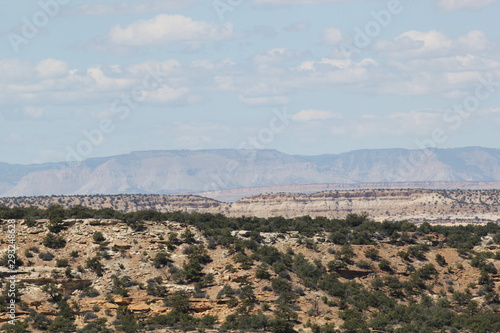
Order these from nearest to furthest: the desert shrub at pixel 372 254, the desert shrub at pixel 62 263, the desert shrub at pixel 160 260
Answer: the desert shrub at pixel 62 263 → the desert shrub at pixel 160 260 → the desert shrub at pixel 372 254

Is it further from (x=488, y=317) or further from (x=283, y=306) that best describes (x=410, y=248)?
(x=283, y=306)

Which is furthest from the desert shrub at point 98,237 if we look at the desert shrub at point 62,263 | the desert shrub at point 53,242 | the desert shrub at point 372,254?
the desert shrub at point 372,254

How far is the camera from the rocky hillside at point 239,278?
64188 millimetres

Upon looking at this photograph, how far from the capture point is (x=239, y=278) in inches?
2749

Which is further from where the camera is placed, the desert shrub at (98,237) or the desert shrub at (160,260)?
the desert shrub at (98,237)

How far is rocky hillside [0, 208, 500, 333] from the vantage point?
211ft

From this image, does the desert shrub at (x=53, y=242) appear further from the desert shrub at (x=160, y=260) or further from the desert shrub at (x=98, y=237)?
the desert shrub at (x=160, y=260)

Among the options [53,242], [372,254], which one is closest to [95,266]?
[53,242]

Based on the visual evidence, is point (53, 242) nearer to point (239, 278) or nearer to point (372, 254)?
point (239, 278)

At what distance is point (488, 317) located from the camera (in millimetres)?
67625

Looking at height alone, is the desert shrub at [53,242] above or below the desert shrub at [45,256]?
above

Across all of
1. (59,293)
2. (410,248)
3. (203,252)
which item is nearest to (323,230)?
(410,248)

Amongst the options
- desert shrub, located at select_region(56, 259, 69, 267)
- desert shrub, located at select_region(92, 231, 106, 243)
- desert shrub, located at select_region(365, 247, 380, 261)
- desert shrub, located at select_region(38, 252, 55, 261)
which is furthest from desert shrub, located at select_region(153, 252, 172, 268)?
desert shrub, located at select_region(365, 247, 380, 261)

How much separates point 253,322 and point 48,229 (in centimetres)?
2262
